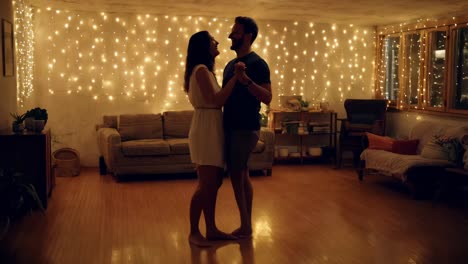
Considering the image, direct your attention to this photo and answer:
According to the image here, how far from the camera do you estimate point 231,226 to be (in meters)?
4.39

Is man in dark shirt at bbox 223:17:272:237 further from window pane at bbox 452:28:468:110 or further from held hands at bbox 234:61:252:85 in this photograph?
window pane at bbox 452:28:468:110

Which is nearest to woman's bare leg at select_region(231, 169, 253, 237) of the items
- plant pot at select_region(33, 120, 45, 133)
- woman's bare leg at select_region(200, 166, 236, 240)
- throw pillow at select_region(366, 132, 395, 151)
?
woman's bare leg at select_region(200, 166, 236, 240)

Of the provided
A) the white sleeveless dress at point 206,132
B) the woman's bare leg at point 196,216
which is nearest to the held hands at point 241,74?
the white sleeveless dress at point 206,132

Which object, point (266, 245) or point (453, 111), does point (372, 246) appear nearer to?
point (266, 245)

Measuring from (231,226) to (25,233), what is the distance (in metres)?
1.62

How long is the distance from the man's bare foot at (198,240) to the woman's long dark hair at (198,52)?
1105 millimetres

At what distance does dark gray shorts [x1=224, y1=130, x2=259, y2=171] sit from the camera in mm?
3777

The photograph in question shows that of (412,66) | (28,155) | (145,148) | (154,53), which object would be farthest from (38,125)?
(412,66)

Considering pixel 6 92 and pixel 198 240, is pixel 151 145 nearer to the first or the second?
pixel 6 92

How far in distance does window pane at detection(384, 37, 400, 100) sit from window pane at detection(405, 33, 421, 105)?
30cm

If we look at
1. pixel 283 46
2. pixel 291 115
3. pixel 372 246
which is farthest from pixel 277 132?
pixel 372 246

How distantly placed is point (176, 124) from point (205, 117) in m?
3.55

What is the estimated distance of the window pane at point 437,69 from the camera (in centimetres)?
703

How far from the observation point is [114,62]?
7516mm
